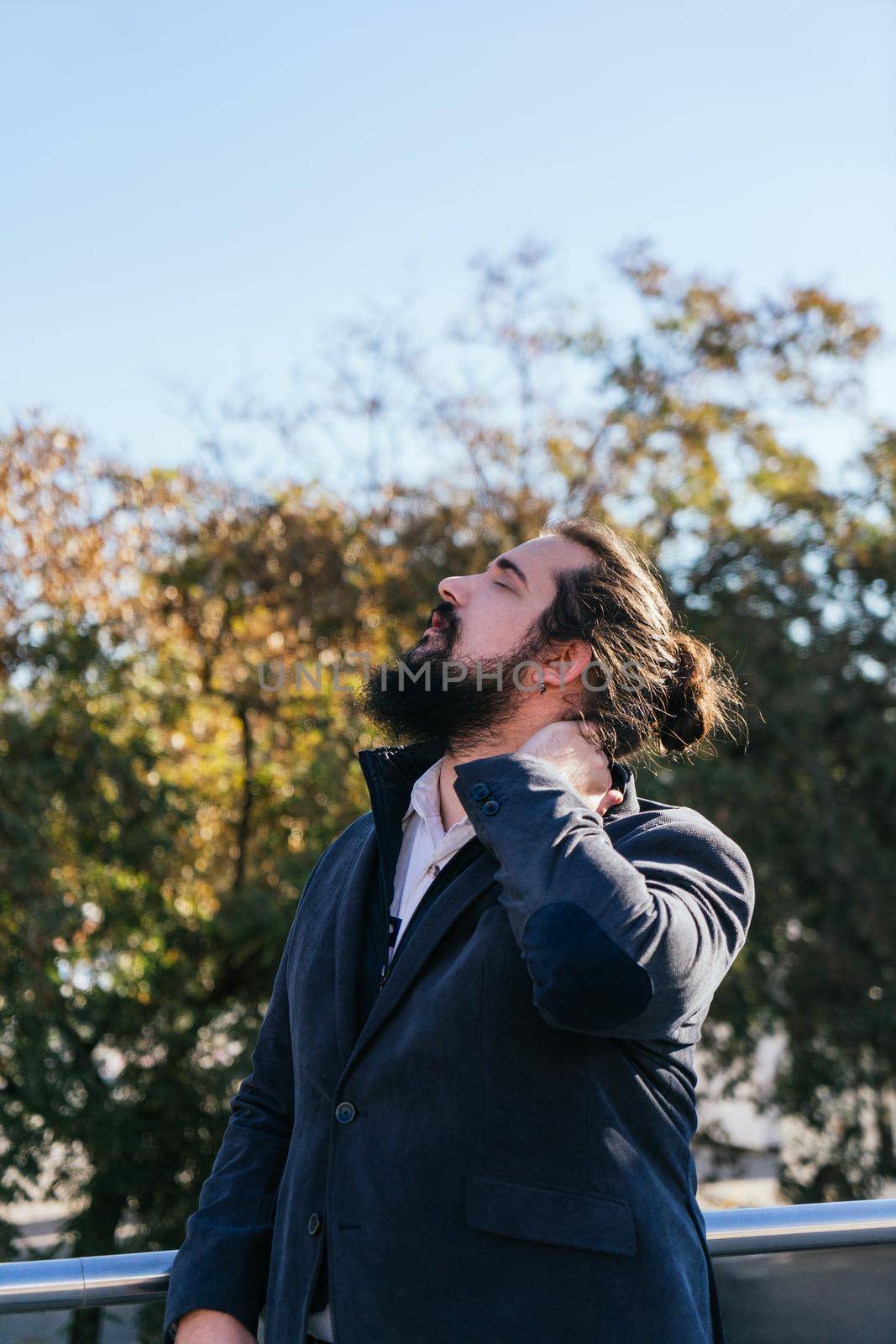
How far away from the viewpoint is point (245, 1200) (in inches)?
66.7

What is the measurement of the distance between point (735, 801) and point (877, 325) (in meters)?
3.82

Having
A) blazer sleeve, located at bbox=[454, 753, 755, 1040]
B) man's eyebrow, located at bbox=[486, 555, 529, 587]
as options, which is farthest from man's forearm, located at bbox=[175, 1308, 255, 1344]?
man's eyebrow, located at bbox=[486, 555, 529, 587]

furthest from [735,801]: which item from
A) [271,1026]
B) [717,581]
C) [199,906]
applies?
[271,1026]

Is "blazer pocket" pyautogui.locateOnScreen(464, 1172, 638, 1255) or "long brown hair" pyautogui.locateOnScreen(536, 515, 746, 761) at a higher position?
"long brown hair" pyautogui.locateOnScreen(536, 515, 746, 761)

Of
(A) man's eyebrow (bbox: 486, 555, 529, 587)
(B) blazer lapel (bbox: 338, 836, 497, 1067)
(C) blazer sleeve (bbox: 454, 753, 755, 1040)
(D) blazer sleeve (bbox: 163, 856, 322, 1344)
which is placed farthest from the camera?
(A) man's eyebrow (bbox: 486, 555, 529, 587)

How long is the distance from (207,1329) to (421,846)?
2.26ft

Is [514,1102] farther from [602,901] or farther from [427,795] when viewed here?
[427,795]

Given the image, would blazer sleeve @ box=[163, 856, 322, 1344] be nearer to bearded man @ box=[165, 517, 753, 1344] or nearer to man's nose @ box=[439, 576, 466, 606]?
bearded man @ box=[165, 517, 753, 1344]

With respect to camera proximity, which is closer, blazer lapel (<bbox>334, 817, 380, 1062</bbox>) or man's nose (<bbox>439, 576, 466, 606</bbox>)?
blazer lapel (<bbox>334, 817, 380, 1062</bbox>)

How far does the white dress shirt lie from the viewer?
1.63 meters

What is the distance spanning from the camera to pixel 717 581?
25.7 ft

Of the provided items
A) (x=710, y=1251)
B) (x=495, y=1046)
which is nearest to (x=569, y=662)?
(x=495, y=1046)

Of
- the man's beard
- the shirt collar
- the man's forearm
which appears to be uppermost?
the man's beard

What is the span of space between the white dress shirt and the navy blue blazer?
39mm
